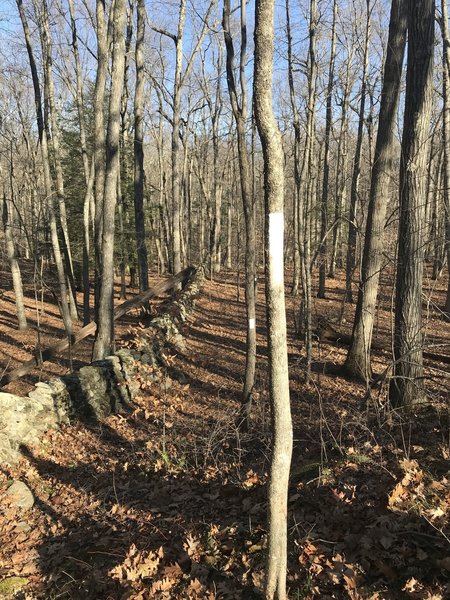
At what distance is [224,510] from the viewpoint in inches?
170

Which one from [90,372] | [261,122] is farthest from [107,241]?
[261,122]

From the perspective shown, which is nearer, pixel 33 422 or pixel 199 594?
pixel 199 594

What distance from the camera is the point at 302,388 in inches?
340

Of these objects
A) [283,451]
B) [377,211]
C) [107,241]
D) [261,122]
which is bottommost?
[283,451]

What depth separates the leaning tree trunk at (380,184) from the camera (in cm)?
752

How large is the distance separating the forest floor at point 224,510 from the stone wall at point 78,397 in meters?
0.26

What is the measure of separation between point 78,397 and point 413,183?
6.70 m

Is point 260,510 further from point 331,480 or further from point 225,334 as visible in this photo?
point 225,334

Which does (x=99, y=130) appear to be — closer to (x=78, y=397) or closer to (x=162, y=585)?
(x=78, y=397)

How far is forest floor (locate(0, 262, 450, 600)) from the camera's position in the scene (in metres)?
3.20

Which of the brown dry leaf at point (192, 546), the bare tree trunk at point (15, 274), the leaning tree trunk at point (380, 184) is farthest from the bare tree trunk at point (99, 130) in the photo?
the brown dry leaf at point (192, 546)

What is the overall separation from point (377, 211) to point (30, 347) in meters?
10.2

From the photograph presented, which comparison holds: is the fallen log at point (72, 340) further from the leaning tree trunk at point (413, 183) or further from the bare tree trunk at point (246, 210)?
the leaning tree trunk at point (413, 183)

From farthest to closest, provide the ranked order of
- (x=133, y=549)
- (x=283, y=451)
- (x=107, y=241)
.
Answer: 1. (x=107, y=241)
2. (x=133, y=549)
3. (x=283, y=451)
